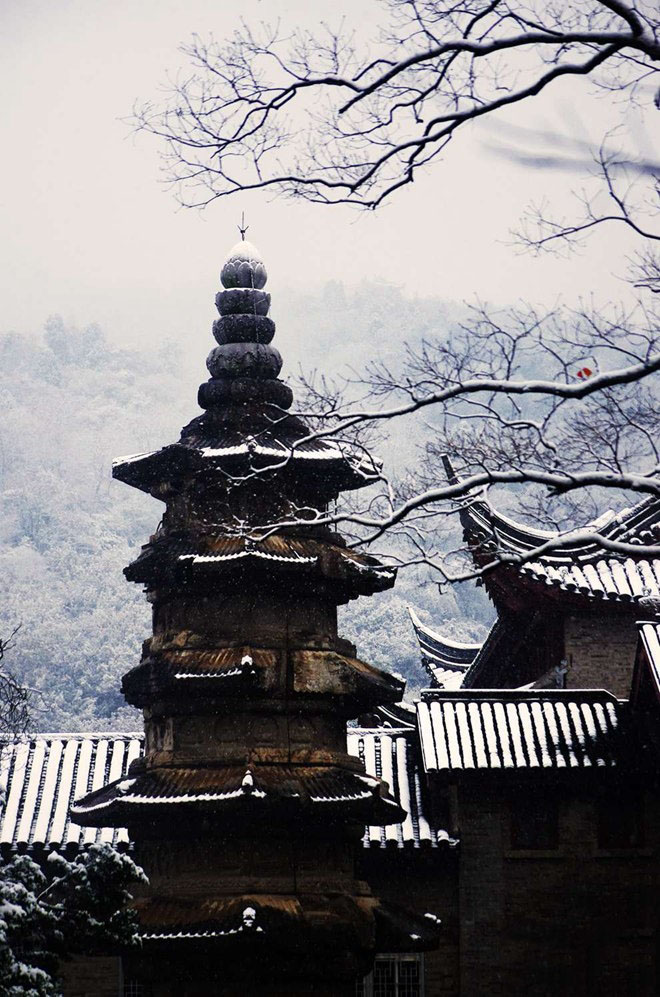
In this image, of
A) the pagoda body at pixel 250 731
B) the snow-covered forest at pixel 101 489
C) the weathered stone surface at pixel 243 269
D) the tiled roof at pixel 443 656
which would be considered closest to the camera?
the pagoda body at pixel 250 731

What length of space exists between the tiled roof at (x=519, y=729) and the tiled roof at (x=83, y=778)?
3.25 feet

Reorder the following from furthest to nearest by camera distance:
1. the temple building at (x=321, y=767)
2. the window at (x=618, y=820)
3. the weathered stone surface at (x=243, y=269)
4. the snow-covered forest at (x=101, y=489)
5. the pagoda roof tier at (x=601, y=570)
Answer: the snow-covered forest at (x=101, y=489) < the pagoda roof tier at (x=601, y=570) < the window at (x=618, y=820) < the weathered stone surface at (x=243, y=269) < the temple building at (x=321, y=767)

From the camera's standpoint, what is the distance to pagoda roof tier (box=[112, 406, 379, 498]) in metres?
16.4

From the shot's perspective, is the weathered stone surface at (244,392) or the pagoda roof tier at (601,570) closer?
the weathered stone surface at (244,392)

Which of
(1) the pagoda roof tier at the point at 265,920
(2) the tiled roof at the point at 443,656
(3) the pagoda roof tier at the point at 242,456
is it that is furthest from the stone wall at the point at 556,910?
(2) the tiled roof at the point at 443,656

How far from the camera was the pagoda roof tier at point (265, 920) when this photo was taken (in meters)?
14.6

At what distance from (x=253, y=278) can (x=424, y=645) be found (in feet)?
52.6

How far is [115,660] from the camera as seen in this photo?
66250 millimetres

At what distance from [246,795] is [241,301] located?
226 inches

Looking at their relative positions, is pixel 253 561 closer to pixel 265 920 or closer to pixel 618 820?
pixel 265 920

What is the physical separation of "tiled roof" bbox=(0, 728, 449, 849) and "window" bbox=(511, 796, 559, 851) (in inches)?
41.2

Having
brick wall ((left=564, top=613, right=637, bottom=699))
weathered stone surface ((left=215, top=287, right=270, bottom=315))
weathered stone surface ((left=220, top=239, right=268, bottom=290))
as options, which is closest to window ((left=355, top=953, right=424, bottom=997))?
brick wall ((left=564, top=613, right=637, bottom=699))

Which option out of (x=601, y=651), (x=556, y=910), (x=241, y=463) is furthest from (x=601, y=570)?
A: (x=241, y=463)

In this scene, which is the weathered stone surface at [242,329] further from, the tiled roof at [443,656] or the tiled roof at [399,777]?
the tiled roof at [443,656]
